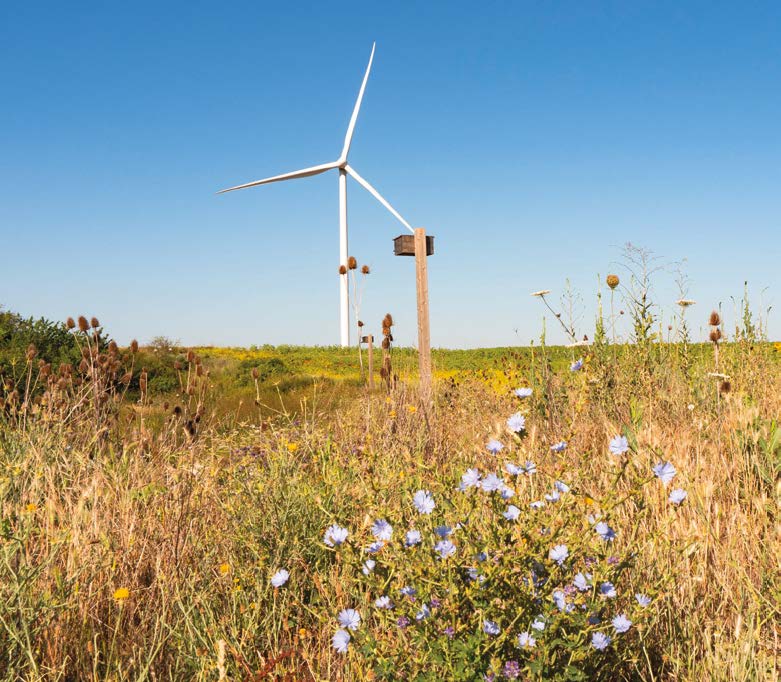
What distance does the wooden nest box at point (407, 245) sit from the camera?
25.5 ft

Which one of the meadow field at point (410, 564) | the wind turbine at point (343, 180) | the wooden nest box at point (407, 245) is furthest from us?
the wind turbine at point (343, 180)

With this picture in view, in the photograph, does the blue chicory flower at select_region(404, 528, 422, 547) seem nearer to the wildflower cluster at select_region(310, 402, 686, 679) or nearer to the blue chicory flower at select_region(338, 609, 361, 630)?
the wildflower cluster at select_region(310, 402, 686, 679)

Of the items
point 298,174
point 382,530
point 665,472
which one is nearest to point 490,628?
point 382,530

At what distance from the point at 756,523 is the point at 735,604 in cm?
91

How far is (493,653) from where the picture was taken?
1.75 meters

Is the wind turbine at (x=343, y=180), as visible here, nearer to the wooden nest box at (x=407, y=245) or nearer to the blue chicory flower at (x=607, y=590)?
the wooden nest box at (x=407, y=245)

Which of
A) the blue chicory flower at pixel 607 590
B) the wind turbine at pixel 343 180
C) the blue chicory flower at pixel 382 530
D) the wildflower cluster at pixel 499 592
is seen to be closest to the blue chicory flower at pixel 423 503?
the wildflower cluster at pixel 499 592

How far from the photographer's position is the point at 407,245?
7.79 m

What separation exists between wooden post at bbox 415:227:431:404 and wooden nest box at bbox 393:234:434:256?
6 cm

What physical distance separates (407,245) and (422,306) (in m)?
0.76

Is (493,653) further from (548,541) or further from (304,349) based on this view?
(304,349)

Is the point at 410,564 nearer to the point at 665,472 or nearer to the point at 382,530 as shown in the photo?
the point at 382,530

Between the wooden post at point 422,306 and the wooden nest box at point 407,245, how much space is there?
0.06m

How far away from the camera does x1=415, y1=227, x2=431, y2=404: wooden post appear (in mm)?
7301
